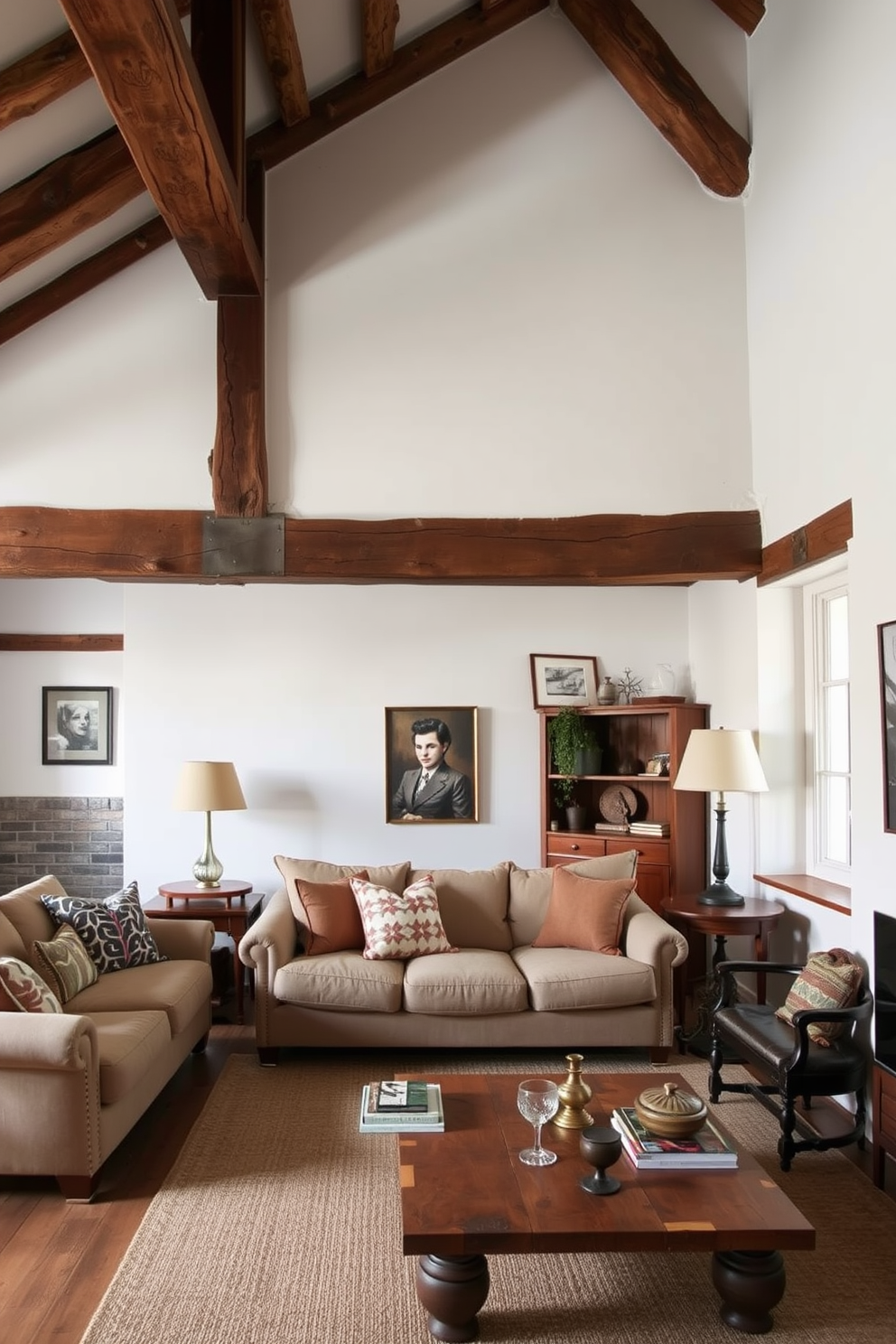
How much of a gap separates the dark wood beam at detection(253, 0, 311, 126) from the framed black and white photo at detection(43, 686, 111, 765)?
14.2 feet

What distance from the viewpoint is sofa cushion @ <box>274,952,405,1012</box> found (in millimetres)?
4430

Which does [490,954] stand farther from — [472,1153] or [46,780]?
[46,780]

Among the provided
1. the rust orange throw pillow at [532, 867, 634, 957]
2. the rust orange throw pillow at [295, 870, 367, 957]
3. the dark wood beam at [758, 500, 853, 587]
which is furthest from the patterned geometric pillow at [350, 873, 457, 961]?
the dark wood beam at [758, 500, 853, 587]

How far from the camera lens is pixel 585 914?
188 inches

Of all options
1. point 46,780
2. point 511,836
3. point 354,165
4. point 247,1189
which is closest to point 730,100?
point 354,165

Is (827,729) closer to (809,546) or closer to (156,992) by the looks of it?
(809,546)

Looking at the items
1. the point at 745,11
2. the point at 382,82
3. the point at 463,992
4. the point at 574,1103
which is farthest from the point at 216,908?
the point at 745,11

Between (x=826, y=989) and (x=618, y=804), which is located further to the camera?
(x=618, y=804)

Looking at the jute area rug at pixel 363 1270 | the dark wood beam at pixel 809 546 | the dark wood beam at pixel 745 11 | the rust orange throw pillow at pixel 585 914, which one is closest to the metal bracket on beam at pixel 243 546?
the rust orange throw pillow at pixel 585 914

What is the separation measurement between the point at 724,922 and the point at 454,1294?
241 centimetres

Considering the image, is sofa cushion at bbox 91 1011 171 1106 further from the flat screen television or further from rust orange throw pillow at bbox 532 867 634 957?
the flat screen television

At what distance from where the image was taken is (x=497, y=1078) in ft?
11.5

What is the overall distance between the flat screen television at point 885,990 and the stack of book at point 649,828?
221cm

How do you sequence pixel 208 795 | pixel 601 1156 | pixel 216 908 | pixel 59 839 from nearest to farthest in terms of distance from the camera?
pixel 601 1156, pixel 216 908, pixel 208 795, pixel 59 839
